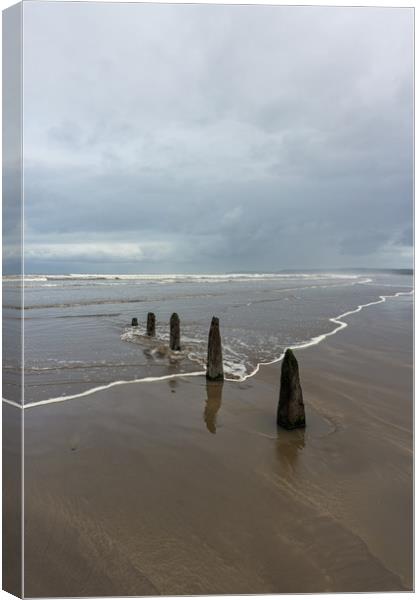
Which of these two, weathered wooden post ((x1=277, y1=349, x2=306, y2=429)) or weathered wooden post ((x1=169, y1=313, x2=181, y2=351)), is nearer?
weathered wooden post ((x1=277, y1=349, x2=306, y2=429))

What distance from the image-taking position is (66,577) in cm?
289

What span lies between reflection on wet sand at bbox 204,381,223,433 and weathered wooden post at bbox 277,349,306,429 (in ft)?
3.68

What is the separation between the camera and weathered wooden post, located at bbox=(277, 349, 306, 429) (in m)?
5.40

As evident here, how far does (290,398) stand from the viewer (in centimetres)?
559

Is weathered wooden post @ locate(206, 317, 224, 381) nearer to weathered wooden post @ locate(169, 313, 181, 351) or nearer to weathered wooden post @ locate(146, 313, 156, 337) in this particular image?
weathered wooden post @ locate(169, 313, 181, 351)

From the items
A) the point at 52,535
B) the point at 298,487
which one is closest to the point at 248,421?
the point at 298,487

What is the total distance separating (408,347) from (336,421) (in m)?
7.10

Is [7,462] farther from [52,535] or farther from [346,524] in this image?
[346,524]

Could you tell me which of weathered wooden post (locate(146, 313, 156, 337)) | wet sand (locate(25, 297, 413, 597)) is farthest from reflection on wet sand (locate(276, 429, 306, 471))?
weathered wooden post (locate(146, 313, 156, 337))

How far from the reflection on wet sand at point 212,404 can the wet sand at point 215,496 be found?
0.13ft

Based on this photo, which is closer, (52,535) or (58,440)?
(52,535)

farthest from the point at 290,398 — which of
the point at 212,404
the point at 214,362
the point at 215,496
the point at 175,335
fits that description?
the point at 175,335

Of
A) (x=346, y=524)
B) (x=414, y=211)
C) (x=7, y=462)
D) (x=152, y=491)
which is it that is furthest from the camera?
(x=152, y=491)

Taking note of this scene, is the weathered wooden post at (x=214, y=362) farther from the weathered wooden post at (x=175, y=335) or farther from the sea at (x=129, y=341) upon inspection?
the weathered wooden post at (x=175, y=335)
